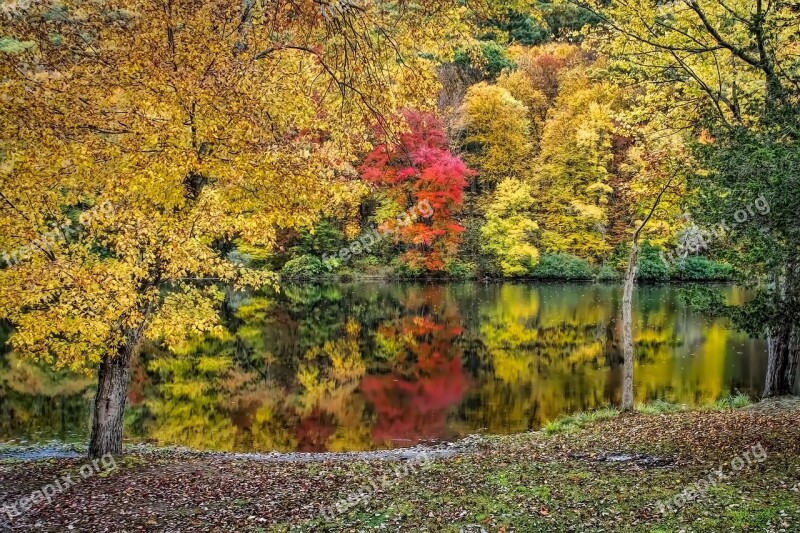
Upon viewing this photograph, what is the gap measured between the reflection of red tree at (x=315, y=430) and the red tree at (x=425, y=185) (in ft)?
90.0

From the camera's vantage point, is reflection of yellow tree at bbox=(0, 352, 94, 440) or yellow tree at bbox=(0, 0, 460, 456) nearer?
yellow tree at bbox=(0, 0, 460, 456)

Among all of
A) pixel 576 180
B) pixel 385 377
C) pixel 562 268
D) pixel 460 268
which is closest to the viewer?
pixel 385 377

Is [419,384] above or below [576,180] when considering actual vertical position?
below

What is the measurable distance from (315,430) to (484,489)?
387 inches

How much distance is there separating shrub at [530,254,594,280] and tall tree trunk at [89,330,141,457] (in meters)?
42.7

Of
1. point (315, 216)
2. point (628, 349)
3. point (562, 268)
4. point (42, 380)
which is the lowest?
point (42, 380)

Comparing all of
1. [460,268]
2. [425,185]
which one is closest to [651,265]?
[460,268]

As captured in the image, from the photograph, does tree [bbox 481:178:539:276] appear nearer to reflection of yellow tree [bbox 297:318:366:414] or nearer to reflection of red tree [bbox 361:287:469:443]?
reflection of red tree [bbox 361:287:469:443]

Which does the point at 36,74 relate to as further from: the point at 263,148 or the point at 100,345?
the point at 100,345

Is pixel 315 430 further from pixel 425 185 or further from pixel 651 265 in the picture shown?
pixel 651 265

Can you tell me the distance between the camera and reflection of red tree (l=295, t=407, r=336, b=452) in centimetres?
1727

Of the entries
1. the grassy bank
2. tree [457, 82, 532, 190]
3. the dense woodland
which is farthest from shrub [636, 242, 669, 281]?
the grassy bank

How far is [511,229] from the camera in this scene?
164 feet

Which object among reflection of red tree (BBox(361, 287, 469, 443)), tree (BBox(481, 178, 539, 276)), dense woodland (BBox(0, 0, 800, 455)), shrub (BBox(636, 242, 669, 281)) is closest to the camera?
dense woodland (BBox(0, 0, 800, 455))
